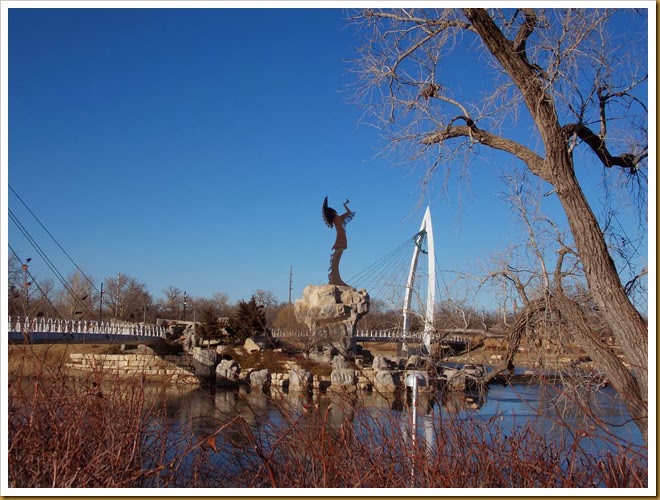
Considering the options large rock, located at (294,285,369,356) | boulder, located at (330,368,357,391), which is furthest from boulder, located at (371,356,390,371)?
large rock, located at (294,285,369,356)

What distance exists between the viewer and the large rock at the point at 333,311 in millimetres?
28562

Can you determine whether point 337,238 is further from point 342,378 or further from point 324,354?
point 342,378

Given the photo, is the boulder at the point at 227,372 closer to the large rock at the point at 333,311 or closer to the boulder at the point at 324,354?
the boulder at the point at 324,354

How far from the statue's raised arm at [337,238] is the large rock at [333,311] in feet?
7.08

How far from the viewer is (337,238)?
1357 inches

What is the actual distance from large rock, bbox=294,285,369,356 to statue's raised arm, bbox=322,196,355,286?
84.9 inches

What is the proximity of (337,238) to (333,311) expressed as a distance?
5515mm

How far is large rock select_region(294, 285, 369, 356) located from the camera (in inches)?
1125

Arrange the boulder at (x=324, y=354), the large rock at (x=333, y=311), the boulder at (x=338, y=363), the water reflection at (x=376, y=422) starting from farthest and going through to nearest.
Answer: the large rock at (x=333, y=311)
the boulder at (x=324, y=354)
the boulder at (x=338, y=363)
the water reflection at (x=376, y=422)

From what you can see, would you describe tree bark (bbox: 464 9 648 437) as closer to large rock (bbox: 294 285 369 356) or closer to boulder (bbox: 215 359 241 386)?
boulder (bbox: 215 359 241 386)

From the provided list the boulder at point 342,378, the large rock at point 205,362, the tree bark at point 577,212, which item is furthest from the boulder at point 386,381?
the tree bark at point 577,212

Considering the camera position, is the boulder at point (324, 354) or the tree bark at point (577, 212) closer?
the tree bark at point (577, 212)

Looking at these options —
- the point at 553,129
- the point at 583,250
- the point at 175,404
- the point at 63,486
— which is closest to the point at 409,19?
the point at 553,129

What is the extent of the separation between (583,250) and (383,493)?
2471 mm
